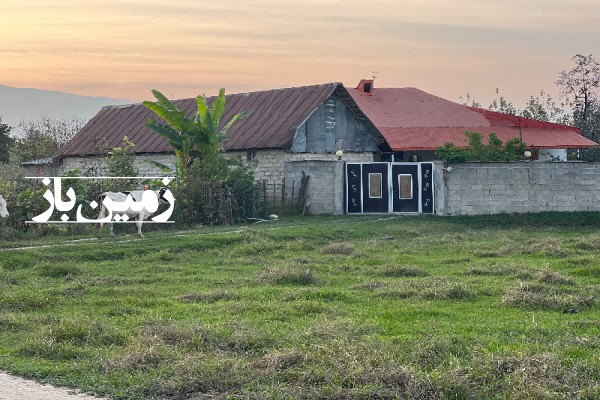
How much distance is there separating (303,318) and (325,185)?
20029 millimetres

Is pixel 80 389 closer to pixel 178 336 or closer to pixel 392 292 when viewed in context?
pixel 178 336

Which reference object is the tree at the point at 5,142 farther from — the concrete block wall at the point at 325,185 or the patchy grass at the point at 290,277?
the patchy grass at the point at 290,277

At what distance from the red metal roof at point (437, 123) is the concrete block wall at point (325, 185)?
8528 mm

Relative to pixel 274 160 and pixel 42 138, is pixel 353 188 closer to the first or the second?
pixel 274 160

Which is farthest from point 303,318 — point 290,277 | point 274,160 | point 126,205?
point 274,160

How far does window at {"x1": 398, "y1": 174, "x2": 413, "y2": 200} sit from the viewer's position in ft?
107

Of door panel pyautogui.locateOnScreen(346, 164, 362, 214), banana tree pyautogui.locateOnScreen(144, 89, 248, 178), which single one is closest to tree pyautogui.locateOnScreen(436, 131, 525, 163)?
door panel pyautogui.locateOnScreen(346, 164, 362, 214)

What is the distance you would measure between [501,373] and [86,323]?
4890 mm

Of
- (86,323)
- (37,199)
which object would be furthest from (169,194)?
(86,323)

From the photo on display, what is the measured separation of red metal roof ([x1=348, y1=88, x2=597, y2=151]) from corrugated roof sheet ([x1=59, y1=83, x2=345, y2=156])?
4677 millimetres

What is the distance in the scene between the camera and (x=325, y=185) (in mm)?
32281

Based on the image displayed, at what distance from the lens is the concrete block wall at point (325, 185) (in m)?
32.2

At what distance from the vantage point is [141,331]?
11156 mm

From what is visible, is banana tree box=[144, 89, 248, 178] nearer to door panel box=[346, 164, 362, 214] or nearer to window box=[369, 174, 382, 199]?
door panel box=[346, 164, 362, 214]
